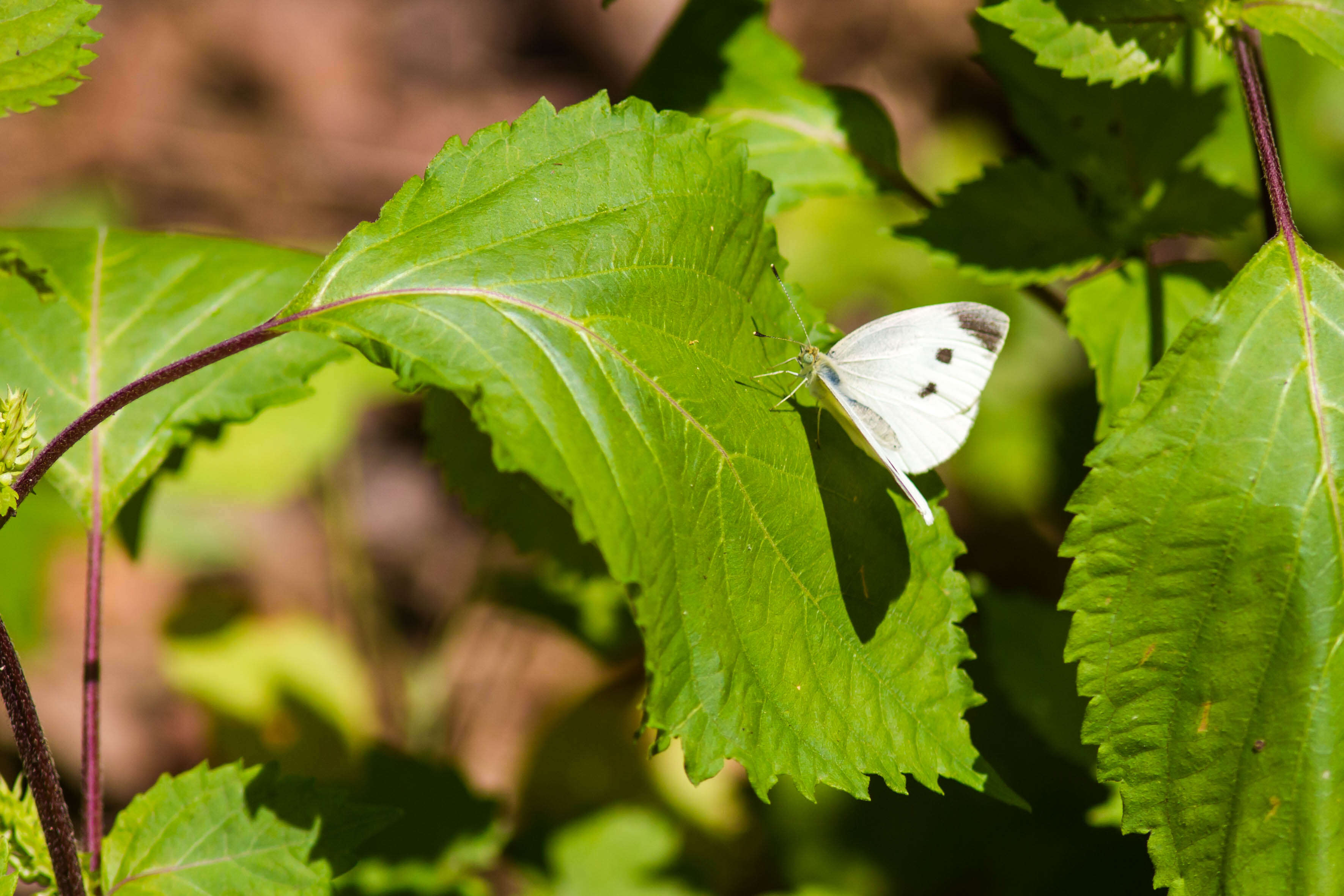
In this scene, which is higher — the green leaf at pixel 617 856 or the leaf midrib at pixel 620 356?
the leaf midrib at pixel 620 356

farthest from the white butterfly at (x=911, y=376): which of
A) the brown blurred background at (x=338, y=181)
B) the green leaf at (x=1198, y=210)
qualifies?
the brown blurred background at (x=338, y=181)

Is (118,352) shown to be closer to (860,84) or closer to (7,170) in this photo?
(7,170)

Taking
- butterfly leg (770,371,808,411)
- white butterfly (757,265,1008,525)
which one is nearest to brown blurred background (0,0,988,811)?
white butterfly (757,265,1008,525)

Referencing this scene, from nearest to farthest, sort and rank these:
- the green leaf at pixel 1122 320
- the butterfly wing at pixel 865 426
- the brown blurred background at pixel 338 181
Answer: the butterfly wing at pixel 865 426, the green leaf at pixel 1122 320, the brown blurred background at pixel 338 181

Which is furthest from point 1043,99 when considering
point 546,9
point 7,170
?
point 7,170

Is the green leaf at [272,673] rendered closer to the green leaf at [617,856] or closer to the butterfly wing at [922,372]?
the green leaf at [617,856]
